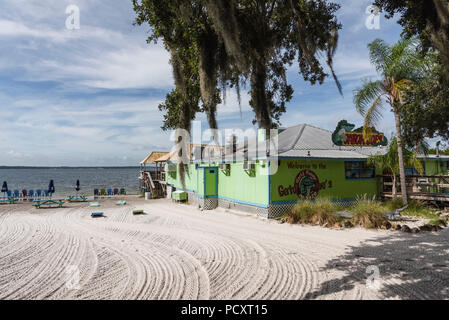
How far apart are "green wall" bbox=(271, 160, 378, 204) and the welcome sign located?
117 centimetres

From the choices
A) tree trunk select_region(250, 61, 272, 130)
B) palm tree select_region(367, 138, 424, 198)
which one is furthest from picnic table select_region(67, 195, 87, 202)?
palm tree select_region(367, 138, 424, 198)

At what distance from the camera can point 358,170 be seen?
15789mm

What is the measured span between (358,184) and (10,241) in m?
15.7

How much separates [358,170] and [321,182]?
2.80 meters

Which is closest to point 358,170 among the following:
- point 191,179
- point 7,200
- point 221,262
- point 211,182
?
point 211,182

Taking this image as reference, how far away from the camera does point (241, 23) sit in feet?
21.3

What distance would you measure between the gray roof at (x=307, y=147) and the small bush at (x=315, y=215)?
2540 mm

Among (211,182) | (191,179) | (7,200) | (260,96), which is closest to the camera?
(260,96)

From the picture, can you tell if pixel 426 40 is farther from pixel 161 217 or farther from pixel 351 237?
pixel 161 217

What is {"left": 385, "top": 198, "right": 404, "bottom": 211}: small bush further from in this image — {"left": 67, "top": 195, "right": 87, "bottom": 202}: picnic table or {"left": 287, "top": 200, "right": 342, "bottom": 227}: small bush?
{"left": 67, "top": 195, "right": 87, "bottom": 202}: picnic table

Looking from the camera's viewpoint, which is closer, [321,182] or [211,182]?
[321,182]

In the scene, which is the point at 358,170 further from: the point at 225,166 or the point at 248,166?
the point at 225,166

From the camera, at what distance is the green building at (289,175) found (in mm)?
13453

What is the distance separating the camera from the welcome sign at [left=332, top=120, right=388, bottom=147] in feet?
49.8
